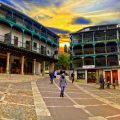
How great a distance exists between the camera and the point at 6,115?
30.5 feet

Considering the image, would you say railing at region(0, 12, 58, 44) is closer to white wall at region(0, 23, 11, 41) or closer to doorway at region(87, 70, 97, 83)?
white wall at region(0, 23, 11, 41)

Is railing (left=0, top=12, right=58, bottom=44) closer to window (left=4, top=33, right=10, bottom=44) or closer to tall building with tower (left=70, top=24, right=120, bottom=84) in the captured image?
window (left=4, top=33, right=10, bottom=44)

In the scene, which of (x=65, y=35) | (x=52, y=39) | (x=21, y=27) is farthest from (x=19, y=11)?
(x=65, y=35)

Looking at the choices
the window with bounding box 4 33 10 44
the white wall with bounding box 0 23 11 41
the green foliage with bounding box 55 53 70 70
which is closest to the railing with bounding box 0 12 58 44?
the white wall with bounding box 0 23 11 41

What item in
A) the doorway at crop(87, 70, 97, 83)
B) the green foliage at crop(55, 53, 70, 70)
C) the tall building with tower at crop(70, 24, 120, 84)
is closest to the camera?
the tall building with tower at crop(70, 24, 120, 84)

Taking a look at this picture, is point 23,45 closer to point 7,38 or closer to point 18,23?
point 18,23

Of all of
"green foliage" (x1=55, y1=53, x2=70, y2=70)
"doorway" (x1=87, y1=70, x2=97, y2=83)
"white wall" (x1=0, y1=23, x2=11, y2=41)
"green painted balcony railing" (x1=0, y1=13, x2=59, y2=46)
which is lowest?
"doorway" (x1=87, y1=70, x2=97, y2=83)

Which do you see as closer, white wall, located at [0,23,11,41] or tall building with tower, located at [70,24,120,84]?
white wall, located at [0,23,11,41]

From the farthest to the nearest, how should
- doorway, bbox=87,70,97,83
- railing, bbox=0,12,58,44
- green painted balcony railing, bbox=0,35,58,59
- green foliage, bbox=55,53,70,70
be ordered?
green foliage, bbox=55,53,70,70 < doorway, bbox=87,70,97,83 < railing, bbox=0,12,58,44 < green painted balcony railing, bbox=0,35,58,59

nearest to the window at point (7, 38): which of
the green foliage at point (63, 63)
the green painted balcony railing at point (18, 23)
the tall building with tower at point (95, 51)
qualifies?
the green painted balcony railing at point (18, 23)

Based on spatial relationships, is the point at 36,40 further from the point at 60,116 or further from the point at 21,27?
the point at 60,116

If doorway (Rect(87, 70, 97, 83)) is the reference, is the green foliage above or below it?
above

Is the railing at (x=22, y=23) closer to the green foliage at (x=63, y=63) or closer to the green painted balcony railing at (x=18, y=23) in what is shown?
the green painted balcony railing at (x=18, y=23)

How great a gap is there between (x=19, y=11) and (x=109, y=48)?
19412 millimetres
